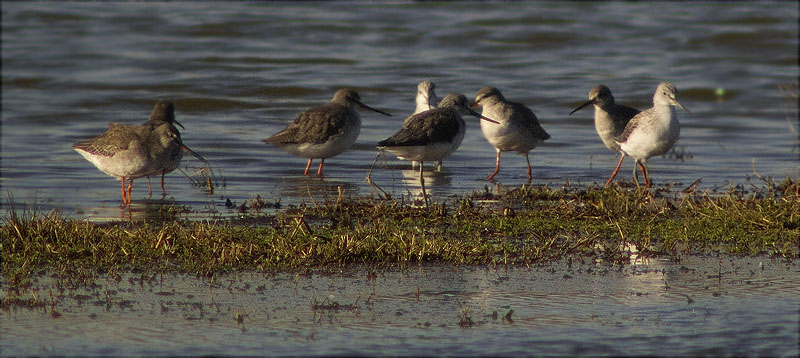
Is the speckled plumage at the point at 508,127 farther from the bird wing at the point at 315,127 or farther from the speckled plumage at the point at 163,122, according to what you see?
the speckled plumage at the point at 163,122

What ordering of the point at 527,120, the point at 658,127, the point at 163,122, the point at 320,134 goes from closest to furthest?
the point at 658,127
the point at 163,122
the point at 320,134
the point at 527,120


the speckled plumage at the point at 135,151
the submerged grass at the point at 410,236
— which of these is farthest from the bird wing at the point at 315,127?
the submerged grass at the point at 410,236

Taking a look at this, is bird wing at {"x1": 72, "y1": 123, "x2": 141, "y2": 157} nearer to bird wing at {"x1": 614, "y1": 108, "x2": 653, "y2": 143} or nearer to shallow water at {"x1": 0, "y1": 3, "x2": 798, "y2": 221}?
shallow water at {"x1": 0, "y1": 3, "x2": 798, "y2": 221}

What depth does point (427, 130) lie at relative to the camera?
1059 centimetres

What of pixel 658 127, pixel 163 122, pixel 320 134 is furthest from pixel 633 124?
pixel 163 122

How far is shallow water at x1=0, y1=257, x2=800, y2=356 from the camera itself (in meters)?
5.58

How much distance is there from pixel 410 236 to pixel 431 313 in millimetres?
1391

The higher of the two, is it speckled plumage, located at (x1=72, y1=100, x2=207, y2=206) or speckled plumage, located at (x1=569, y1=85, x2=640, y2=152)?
speckled plumage, located at (x1=569, y1=85, x2=640, y2=152)

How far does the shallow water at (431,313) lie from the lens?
5.58m

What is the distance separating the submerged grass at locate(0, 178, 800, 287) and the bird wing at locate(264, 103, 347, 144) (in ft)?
8.86

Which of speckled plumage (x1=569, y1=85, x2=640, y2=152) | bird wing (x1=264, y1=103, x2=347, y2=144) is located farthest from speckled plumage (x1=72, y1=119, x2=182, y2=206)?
speckled plumage (x1=569, y1=85, x2=640, y2=152)

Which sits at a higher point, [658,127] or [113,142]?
[658,127]

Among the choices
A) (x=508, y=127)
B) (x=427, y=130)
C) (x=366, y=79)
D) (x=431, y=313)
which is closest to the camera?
(x=431, y=313)

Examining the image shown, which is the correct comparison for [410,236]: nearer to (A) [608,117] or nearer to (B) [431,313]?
(B) [431,313]
